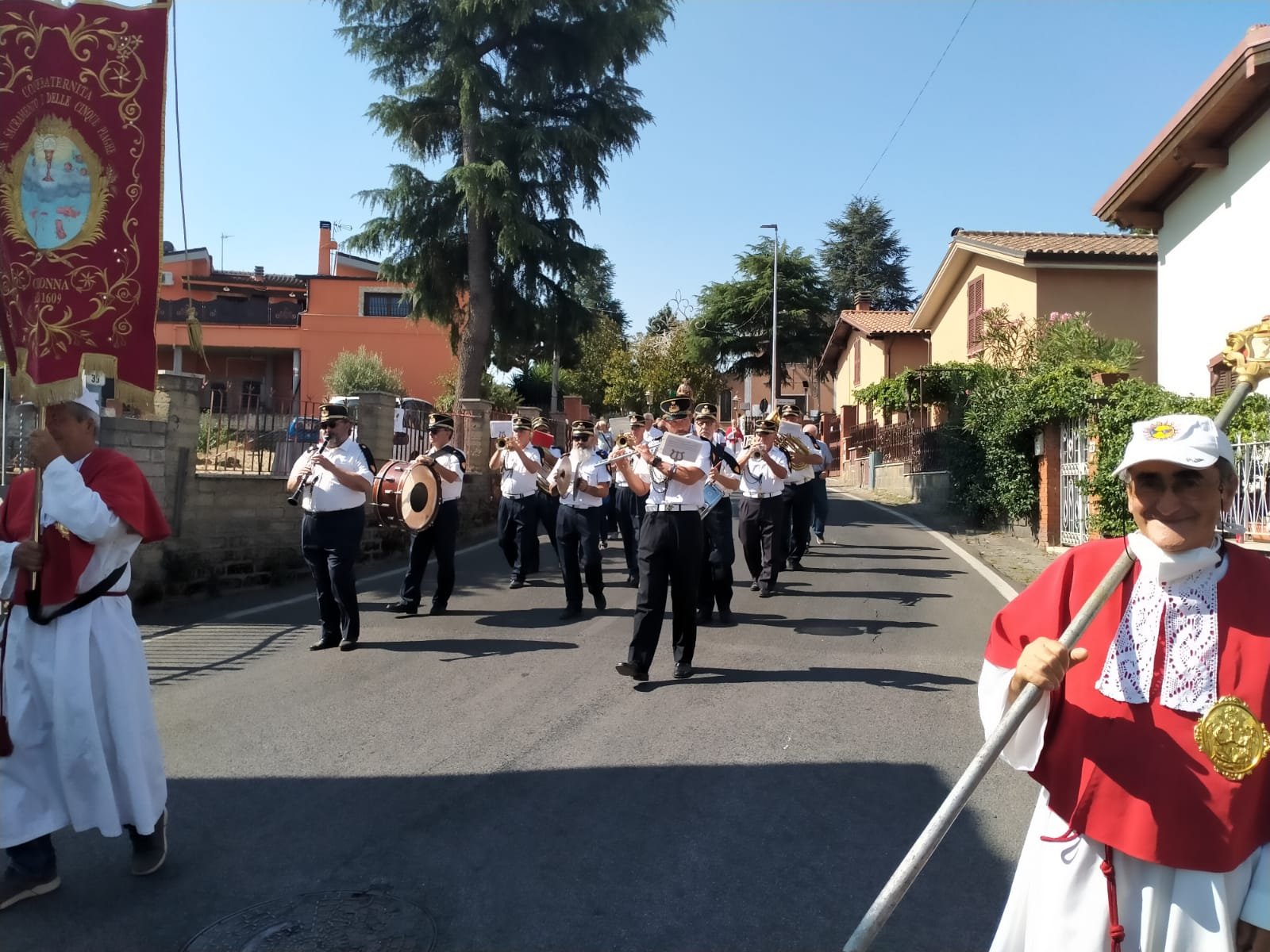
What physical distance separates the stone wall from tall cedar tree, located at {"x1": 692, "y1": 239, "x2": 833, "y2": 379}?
36.5m

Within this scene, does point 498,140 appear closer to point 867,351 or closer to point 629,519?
point 629,519

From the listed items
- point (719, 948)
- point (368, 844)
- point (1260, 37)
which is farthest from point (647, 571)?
point (1260, 37)

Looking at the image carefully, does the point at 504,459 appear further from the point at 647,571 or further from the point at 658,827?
the point at 658,827

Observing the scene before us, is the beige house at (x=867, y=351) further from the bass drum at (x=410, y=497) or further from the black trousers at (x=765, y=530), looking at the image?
the bass drum at (x=410, y=497)

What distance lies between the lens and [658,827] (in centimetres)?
419

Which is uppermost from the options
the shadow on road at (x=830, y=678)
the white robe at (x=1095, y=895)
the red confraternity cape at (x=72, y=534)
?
the red confraternity cape at (x=72, y=534)

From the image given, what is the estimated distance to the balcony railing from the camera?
3672 centimetres

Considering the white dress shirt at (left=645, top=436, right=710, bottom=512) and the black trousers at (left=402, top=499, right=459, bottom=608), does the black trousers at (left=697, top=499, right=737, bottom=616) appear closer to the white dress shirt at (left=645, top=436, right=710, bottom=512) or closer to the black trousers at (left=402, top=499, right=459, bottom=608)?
the white dress shirt at (left=645, top=436, right=710, bottom=512)

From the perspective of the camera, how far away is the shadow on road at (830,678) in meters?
6.62

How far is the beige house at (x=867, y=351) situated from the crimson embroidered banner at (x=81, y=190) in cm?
2724

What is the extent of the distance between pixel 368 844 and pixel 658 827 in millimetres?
1223

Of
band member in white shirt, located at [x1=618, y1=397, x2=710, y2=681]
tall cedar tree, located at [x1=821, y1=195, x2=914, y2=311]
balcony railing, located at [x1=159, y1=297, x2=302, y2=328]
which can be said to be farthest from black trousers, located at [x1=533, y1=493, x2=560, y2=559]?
tall cedar tree, located at [x1=821, y1=195, x2=914, y2=311]

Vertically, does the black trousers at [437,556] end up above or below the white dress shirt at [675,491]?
below

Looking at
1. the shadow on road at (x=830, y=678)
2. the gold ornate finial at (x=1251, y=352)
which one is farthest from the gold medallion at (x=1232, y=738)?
the shadow on road at (x=830, y=678)
